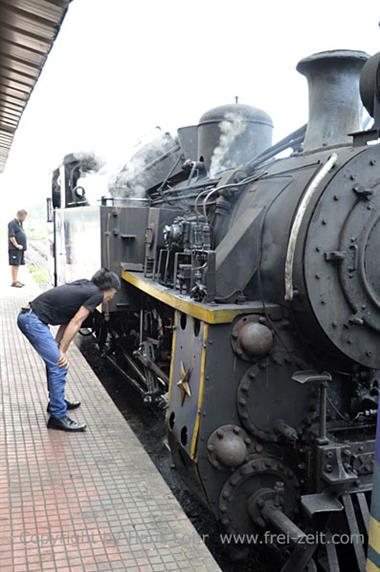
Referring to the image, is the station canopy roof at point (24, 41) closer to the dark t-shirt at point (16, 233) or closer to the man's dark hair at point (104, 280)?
the man's dark hair at point (104, 280)

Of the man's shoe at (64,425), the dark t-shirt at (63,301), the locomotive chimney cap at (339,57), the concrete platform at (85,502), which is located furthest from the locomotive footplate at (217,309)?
the locomotive chimney cap at (339,57)

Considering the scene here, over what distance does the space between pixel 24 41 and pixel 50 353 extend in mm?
1971

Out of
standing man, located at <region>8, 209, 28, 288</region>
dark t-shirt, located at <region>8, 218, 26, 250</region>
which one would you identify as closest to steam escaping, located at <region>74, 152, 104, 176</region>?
standing man, located at <region>8, 209, 28, 288</region>

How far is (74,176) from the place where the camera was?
8.20 m

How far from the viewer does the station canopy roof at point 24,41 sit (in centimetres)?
260

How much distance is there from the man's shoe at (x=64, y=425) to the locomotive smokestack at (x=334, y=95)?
2398 millimetres

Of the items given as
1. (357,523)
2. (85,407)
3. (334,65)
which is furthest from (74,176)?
(357,523)

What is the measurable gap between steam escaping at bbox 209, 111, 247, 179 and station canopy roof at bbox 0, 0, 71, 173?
164 cm

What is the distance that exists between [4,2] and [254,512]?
9.39 feet

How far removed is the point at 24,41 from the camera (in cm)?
311

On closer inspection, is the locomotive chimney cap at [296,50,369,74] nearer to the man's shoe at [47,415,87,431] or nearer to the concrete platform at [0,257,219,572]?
the concrete platform at [0,257,219,572]

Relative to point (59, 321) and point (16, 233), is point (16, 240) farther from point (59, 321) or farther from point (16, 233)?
point (59, 321)

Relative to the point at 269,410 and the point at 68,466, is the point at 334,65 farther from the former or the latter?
the point at 68,466

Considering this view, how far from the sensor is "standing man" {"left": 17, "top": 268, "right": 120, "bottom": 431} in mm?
3916
